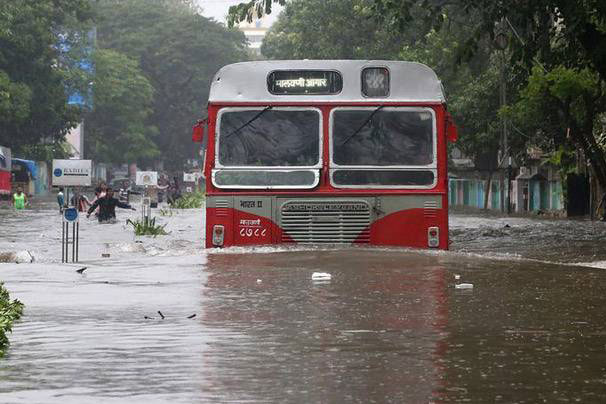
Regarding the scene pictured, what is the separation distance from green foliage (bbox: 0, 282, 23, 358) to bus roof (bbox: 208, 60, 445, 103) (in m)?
7.79

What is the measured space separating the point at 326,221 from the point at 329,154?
0.85 m

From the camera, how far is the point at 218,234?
1789 centimetres

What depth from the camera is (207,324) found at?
398 inches

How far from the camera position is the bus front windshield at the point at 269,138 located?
17.9 meters

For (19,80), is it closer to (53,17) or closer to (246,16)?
(53,17)

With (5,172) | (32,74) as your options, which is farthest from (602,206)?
(32,74)

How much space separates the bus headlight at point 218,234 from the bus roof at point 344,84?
4.97ft

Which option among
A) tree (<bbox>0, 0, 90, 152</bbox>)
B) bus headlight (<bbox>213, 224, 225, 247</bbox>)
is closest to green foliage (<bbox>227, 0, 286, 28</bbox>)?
bus headlight (<bbox>213, 224, 225, 247</bbox>)

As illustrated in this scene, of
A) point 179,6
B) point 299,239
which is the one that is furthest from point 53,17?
point 179,6

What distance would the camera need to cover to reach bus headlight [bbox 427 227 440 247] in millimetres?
17797

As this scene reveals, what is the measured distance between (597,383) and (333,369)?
4.59 ft

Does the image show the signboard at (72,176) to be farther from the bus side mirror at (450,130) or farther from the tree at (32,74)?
the tree at (32,74)

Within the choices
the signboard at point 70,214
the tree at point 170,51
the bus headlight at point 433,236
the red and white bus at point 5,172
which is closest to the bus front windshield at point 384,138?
the bus headlight at point 433,236

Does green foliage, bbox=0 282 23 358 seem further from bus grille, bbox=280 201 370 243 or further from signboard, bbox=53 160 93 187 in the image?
signboard, bbox=53 160 93 187
